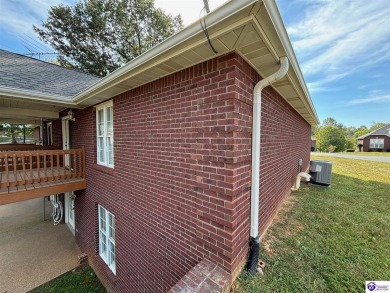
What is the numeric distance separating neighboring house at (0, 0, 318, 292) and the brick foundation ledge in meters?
0.12

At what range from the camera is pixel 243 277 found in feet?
7.48

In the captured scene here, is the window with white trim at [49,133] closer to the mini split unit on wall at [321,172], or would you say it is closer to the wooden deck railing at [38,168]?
the wooden deck railing at [38,168]

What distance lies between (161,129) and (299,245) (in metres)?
→ 3.21

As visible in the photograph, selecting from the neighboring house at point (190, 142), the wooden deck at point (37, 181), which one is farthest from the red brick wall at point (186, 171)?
the wooden deck at point (37, 181)

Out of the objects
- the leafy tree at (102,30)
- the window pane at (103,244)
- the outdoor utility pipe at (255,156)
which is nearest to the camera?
the outdoor utility pipe at (255,156)

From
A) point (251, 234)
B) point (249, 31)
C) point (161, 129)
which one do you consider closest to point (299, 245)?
point (251, 234)

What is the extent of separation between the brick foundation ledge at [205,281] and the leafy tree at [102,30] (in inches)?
701

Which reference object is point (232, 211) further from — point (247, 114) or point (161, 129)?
point (161, 129)

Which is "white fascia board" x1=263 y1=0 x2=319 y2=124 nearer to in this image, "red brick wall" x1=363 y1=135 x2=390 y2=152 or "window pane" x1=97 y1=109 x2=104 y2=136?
"window pane" x1=97 y1=109 x2=104 y2=136

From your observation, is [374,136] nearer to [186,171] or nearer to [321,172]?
[321,172]

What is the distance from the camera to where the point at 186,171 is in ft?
8.30

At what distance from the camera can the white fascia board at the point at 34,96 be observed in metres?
3.88

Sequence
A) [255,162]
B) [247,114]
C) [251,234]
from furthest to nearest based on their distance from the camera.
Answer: [251,234]
[255,162]
[247,114]

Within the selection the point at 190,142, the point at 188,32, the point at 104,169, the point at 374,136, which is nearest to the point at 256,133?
the point at 190,142
